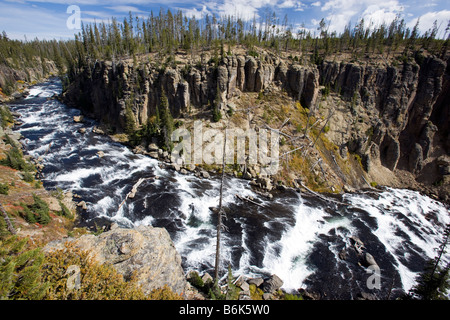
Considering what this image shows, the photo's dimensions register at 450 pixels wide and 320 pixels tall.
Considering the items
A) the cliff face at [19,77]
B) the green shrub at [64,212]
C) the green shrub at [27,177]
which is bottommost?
the green shrub at [64,212]

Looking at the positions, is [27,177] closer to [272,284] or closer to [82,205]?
[82,205]

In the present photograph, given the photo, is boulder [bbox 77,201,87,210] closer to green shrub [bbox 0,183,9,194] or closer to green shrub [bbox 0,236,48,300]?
green shrub [bbox 0,183,9,194]

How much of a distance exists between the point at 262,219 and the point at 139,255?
23.6 m

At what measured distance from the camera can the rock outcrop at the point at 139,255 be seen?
1410cm

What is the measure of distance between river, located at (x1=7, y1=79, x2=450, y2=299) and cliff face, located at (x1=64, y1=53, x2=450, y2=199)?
1674 cm

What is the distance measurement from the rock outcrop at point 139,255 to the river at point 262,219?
8.42 meters

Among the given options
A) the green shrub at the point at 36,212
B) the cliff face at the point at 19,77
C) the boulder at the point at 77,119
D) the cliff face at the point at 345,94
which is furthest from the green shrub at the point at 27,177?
the cliff face at the point at 19,77

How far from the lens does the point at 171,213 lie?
1314 inches

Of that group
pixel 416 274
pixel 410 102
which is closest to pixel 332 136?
pixel 410 102

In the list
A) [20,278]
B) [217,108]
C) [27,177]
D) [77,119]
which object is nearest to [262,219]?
[20,278]

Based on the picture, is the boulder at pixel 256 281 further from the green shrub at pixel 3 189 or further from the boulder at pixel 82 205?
the green shrub at pixel 3 189

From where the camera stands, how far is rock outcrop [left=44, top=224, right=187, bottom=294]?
1410 cm

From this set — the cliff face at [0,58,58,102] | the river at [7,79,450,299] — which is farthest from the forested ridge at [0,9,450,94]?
the river at [7,79,450,299]

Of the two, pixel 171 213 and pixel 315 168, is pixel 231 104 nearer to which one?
pixel 315 168
